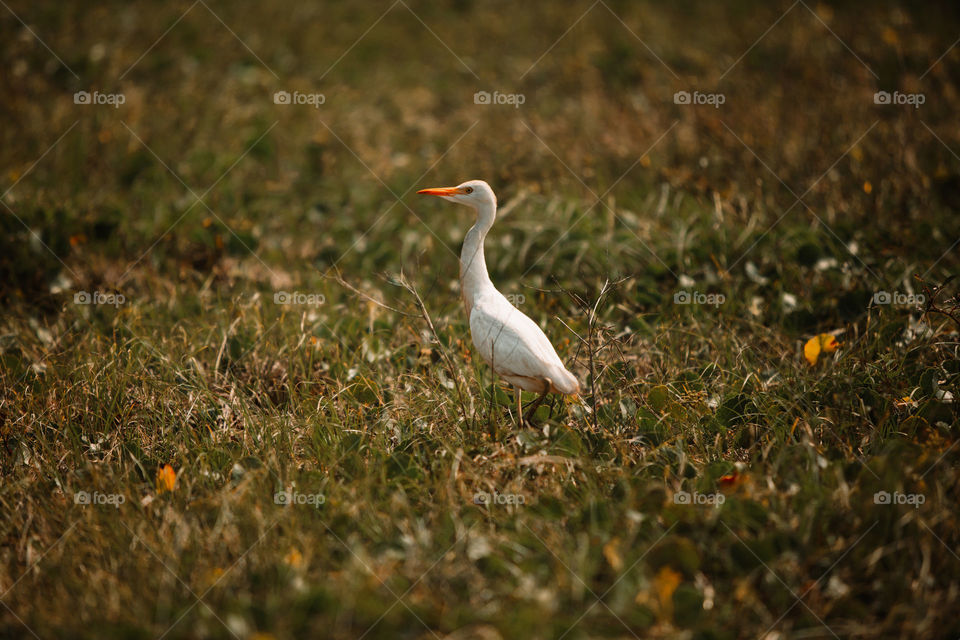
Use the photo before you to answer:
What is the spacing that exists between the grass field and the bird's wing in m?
0.22

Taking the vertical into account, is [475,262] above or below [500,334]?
above

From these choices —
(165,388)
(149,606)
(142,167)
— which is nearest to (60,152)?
(142,167)

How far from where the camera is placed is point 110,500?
2.96 m

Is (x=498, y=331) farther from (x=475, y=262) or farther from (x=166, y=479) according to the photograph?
(x=166, y=479)

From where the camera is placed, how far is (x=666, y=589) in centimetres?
234

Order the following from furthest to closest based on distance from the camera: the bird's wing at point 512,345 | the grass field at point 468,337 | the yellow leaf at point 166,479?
the bird's wing at point 512,345, the yellow leaf at point 166,479, the grass field at point 468,337

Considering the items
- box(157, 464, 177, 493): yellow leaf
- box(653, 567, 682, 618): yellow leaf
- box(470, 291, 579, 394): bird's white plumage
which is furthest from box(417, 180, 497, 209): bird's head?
box(653, 567, 682, 618): yellow leaf

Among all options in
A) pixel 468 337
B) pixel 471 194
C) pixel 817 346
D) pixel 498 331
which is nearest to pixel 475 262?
pixel 471 194

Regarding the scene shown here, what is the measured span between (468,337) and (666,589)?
2.13 meters

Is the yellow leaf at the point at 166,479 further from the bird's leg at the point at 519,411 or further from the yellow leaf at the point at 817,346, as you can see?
the yellow leaf at the point at 817,346

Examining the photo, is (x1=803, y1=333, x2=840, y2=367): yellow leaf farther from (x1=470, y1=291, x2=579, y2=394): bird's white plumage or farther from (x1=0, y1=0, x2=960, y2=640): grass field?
(x1=470, y1=291, x2=579, y2=394): bird's white plumage

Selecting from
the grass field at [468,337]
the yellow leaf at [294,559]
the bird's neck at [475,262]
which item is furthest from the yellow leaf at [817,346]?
the yellow leaf at [294,559]

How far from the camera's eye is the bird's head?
3.53 metres

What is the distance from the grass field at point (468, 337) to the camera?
2518 mm
